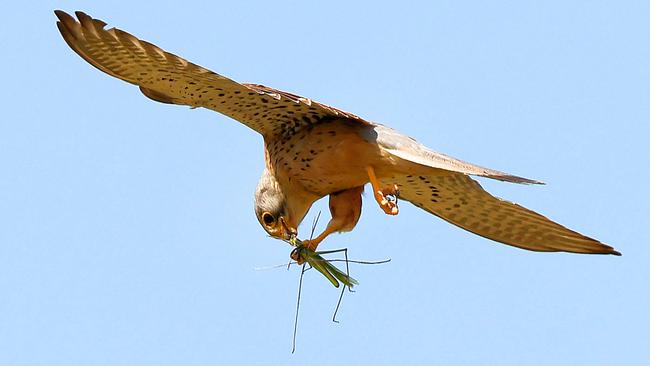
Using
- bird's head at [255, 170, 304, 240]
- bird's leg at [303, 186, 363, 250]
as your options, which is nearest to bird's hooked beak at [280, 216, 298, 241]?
bird's head at [255, 170, 304, 240]

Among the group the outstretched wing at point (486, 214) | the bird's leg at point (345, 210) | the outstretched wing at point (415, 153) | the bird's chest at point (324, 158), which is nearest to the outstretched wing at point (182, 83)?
the bird's chest at point (324, 158)

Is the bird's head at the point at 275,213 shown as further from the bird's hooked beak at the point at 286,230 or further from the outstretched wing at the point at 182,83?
the outstretched wing at the point at 182,83

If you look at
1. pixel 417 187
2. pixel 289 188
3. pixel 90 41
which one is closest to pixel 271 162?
pixel 289 188

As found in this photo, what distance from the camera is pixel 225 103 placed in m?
9.82

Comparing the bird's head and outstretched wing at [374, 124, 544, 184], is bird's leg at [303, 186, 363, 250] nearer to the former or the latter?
the bird's head

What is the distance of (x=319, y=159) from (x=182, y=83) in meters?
1.11

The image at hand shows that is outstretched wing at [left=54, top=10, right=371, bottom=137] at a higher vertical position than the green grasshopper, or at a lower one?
higher

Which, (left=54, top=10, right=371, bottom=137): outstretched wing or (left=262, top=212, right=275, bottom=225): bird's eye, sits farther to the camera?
(left=262, top=212, right=275, bottom=225): bird's eye

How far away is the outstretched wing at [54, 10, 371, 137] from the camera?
9.06m

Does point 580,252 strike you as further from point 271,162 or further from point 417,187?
point 271,162

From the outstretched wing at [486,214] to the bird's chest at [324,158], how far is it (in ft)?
1.20

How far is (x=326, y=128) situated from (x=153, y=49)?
1518mm

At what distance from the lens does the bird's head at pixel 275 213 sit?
10.1 meters

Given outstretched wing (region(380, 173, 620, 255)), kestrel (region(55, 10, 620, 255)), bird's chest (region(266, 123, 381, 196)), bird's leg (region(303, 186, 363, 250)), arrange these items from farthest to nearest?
outstretched wing (region(380, 173, 620, 255))
bird's leg (region(303, 186, 363, 250))
bird's chest (region(266, 123, 381, 196))
kestrel (region(55, 10, 620, 255))
